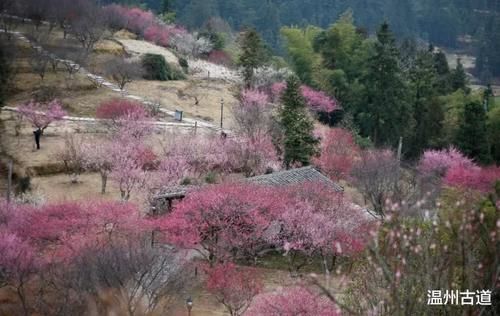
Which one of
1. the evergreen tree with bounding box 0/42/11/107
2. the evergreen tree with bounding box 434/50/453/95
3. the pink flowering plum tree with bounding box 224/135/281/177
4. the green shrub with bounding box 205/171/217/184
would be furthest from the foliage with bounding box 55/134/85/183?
the evergreen tree with bounding box 434/50/453/95

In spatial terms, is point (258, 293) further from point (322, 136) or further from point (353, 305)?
point (322, 136)

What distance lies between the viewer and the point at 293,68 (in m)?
50.5

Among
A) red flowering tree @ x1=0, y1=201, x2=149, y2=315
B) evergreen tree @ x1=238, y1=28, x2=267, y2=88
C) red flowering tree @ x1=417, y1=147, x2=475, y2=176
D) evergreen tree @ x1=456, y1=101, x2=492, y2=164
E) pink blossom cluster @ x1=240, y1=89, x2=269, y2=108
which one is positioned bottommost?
red flowering tree @ x1=417, y1=147, x2=475, y2=176

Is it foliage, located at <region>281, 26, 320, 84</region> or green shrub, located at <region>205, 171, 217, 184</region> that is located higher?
foliage, located at <region>281, 26, 320, 84</region>

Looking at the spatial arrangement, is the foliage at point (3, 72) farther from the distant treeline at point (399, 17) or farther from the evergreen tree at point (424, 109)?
the distant treeline at point (399, 17)

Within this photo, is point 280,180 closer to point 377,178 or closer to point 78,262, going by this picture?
point 377,178

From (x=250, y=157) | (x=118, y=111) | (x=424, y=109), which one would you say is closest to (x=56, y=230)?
(x=250, y=157)

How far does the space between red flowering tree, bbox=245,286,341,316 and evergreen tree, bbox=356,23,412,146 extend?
85.8ft

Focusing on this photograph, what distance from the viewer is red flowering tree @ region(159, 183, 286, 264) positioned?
18.3m

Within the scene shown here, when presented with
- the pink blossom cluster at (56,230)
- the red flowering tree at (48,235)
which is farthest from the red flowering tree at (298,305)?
the pink blossom cluster at (56,230)

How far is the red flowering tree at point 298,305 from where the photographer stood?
44.2 feet

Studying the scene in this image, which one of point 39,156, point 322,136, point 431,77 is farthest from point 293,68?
point 39,156

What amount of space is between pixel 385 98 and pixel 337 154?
9.58 m

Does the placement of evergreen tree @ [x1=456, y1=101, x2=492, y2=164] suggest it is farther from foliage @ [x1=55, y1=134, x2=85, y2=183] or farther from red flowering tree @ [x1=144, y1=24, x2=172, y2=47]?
red flowering tree @ [x1=144, y1=24, x2=172, y2=47]
